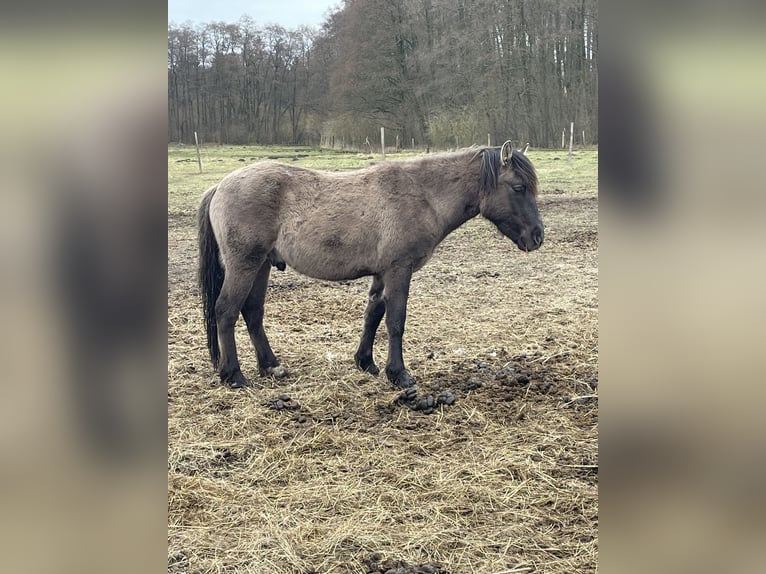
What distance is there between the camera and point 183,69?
11852 millimetres

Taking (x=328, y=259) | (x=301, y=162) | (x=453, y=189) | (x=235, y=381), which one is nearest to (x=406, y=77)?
(x=301, y=162)

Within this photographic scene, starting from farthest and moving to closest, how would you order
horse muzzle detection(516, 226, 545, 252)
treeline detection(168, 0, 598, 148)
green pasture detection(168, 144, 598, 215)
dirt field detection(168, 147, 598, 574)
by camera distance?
treeline detection(168, 0, 598, 148) < green pasture detection(168, 144, 598, 215) < horse muzzle detection(516, 226, 545, 252) < dirt field detection(168, 147, 598, 574)

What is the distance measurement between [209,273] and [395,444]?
1945 mm

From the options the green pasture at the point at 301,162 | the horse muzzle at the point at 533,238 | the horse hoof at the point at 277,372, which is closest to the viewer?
the horse muzzle at the point at 533,238

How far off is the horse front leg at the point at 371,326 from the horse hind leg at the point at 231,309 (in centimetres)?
87

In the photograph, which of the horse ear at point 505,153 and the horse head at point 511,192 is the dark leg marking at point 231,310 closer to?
the horse head at point 511,192

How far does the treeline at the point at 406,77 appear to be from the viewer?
1323cm

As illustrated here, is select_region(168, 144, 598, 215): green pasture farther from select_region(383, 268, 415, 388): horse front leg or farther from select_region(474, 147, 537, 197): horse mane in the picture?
select_region(383, 268, 415, 388): horse front leg

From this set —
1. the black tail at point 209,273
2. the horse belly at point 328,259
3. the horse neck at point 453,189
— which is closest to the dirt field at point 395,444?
the black tail at point 209,273

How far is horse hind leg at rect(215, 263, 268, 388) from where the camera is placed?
410 cm

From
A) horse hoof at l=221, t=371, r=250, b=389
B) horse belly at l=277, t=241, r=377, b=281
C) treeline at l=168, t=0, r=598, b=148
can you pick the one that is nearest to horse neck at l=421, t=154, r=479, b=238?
horse belly at l=277, t=241, r=377, b=281
